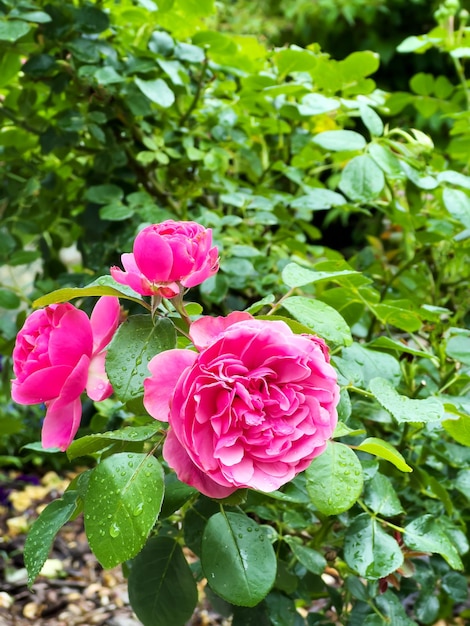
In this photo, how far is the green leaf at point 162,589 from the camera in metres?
0.71

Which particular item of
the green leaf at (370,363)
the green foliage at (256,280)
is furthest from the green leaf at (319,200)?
the green leaf at (370,363)

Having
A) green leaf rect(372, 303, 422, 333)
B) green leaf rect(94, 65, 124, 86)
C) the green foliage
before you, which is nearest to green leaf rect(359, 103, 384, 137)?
the green foliage

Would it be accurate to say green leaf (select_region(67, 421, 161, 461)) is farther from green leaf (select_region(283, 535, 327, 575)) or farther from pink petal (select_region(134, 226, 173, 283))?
green leaf (select_region(283, 535, 327, 575))

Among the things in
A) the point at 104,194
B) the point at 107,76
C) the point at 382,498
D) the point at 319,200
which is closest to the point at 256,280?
the point at 319,200

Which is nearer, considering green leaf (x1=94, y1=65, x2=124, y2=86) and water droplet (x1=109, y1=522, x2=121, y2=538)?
water droplet (x1=109, y1=522, x2=121, y2=538)

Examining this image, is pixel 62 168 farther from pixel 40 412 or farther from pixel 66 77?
pixel 40 412

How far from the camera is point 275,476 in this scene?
1.68ft

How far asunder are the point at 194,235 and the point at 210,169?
64cm

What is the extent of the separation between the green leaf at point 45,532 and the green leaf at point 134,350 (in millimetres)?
137

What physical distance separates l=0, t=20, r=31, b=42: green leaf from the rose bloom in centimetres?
65

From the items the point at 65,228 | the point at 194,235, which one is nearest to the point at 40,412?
the point at 65,228

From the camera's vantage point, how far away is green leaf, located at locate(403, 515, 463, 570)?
2.36 feet

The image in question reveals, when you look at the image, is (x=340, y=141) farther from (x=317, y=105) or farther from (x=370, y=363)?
(x=370, y=363)

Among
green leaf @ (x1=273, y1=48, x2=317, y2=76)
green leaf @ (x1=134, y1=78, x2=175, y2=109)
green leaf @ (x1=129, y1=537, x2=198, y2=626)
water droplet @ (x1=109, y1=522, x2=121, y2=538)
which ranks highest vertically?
green leaf @ (x1=273, y1=48, x2=317, y2=76)
